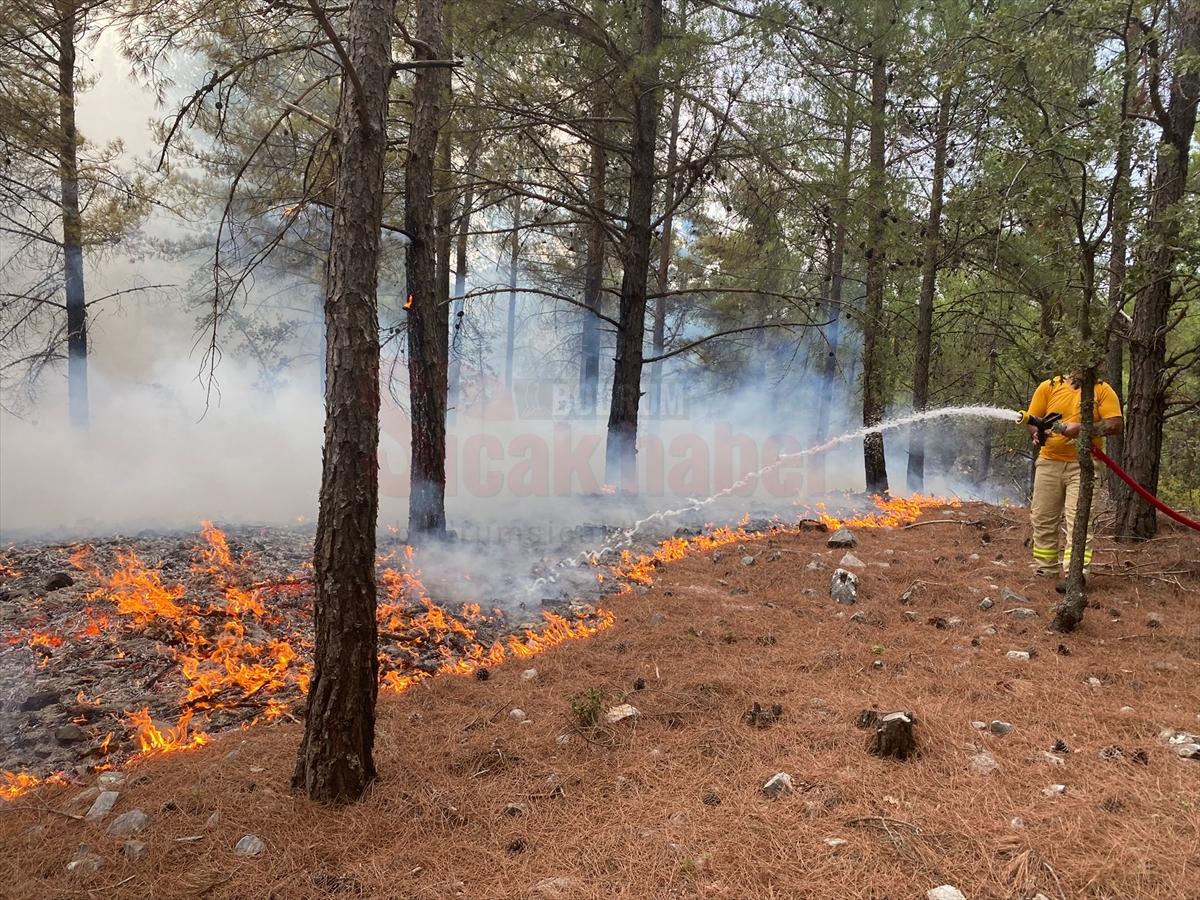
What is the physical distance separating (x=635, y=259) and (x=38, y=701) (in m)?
7.64

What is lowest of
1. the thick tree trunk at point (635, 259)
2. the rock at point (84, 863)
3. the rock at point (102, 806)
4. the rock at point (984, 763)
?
the rock at point (84, 863)

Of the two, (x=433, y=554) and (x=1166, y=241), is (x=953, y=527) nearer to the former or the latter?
(x=1166, y=241)

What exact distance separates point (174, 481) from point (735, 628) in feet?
28.3

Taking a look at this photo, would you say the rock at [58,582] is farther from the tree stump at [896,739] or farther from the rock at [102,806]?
the tree stump at [896,739]

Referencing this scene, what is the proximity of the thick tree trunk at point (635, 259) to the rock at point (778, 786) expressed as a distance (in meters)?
6.54

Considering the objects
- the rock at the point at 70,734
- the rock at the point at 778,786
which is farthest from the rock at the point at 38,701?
the rock at the point at 778,786

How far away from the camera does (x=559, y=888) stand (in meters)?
2.39

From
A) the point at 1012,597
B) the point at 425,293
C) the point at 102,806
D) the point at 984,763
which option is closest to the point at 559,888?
the point at 984,763

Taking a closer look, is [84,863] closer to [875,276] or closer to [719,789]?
[719,789]

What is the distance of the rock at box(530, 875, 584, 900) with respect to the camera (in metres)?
2.35

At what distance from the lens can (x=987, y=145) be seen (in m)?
6.35

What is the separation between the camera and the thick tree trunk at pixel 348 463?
3.05 m

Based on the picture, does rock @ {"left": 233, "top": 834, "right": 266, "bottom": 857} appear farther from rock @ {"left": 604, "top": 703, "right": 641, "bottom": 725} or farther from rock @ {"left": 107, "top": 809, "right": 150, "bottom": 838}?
rock @ {"left": 604, "top": 703, "right": 641, "bottom": 725}

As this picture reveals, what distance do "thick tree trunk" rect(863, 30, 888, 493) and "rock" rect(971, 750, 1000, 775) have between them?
719 centimetres
